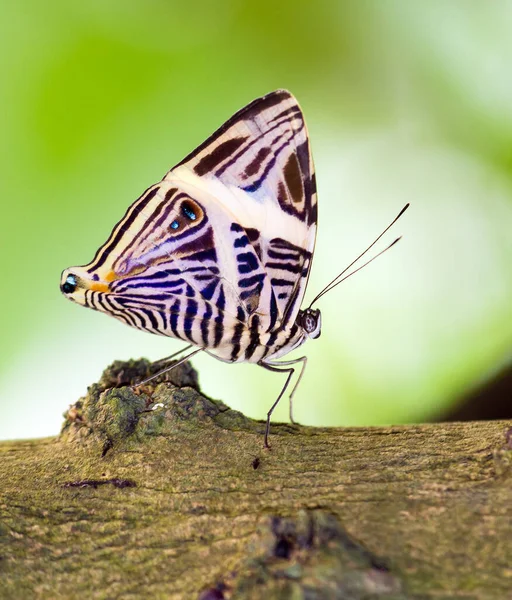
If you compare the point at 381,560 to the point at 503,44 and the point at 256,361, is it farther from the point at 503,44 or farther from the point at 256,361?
the point at 503,44

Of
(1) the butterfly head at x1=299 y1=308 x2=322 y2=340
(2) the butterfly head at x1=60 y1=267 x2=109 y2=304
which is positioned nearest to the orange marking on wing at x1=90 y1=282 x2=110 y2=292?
(2) the butterfly head at x1=60 y1=267 x2=109 y2=304

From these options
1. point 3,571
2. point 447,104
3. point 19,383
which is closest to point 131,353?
point 19,383

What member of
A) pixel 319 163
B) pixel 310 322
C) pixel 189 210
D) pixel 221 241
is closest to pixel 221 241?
pixel 221 241

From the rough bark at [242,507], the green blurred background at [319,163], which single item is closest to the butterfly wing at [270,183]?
the rough bark at [242,507]

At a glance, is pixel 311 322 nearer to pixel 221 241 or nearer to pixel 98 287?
pixel 221 241

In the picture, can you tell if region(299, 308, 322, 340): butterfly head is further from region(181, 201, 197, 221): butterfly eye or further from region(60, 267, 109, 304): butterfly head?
region(60, 267, 109, 304): butterfly head
